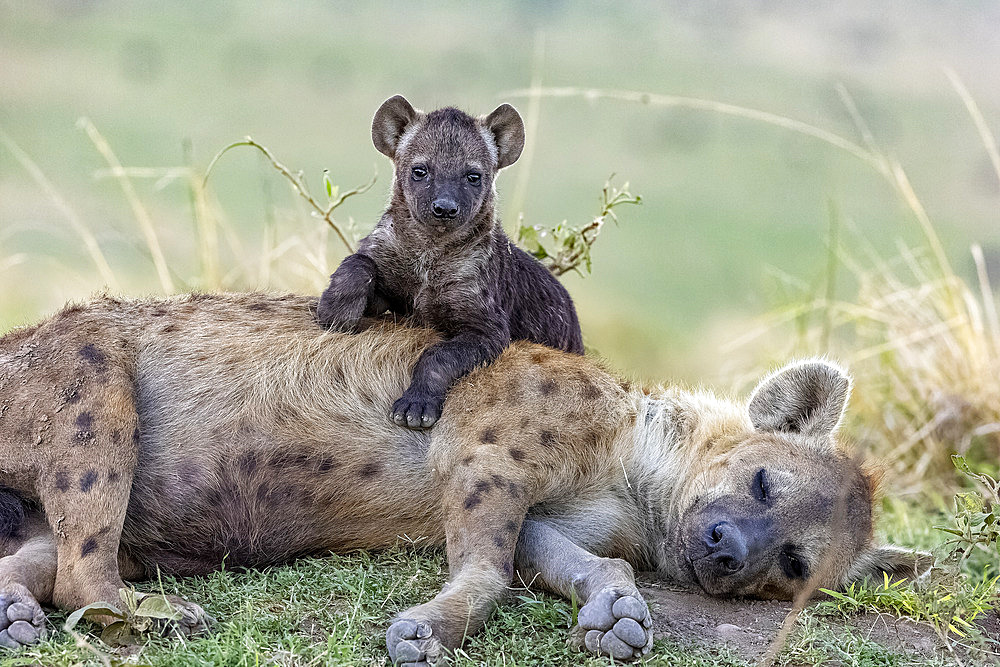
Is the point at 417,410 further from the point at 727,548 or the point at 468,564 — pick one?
the point at 727,548

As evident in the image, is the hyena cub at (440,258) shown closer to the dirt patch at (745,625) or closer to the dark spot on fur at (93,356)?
the dark spot on fur at (93,356)

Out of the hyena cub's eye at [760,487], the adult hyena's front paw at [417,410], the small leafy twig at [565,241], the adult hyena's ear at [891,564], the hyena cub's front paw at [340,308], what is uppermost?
the small leafy twig at [565,241]

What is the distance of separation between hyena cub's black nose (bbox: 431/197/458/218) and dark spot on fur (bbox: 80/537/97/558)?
5.29 feet

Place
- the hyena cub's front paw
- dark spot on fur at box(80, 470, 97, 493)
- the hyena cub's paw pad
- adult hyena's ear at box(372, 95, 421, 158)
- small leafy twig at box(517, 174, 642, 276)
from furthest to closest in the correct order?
small leafy twig at box(517, 174, 642, 276)
adult hyena's ear at box(372, 95, 421, 158)
the hyena cub's front paw
dark spot on fur at box(80, 470, 97, 493)
the hyena cub's paw pad

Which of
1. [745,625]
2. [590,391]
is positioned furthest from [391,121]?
[745,625]

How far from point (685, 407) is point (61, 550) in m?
2.36

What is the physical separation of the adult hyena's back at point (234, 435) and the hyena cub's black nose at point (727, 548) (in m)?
1.00

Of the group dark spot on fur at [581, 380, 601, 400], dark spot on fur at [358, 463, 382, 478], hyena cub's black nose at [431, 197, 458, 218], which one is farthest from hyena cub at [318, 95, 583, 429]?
dark spot on fur at [581, 380, 601, 400]

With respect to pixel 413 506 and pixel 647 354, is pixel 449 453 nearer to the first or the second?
pixel 413 506

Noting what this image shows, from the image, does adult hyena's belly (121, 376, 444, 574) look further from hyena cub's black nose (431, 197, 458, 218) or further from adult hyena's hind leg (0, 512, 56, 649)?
hyena cub's black nose (431, 197, 458, 218)

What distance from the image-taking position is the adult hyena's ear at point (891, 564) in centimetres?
415

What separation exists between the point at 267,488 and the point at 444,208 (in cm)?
119

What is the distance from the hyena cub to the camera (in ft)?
13.4

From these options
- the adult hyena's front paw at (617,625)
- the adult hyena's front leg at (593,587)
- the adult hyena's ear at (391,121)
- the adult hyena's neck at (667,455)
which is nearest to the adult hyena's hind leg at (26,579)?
the adult hyena's front leg at (593,587)
